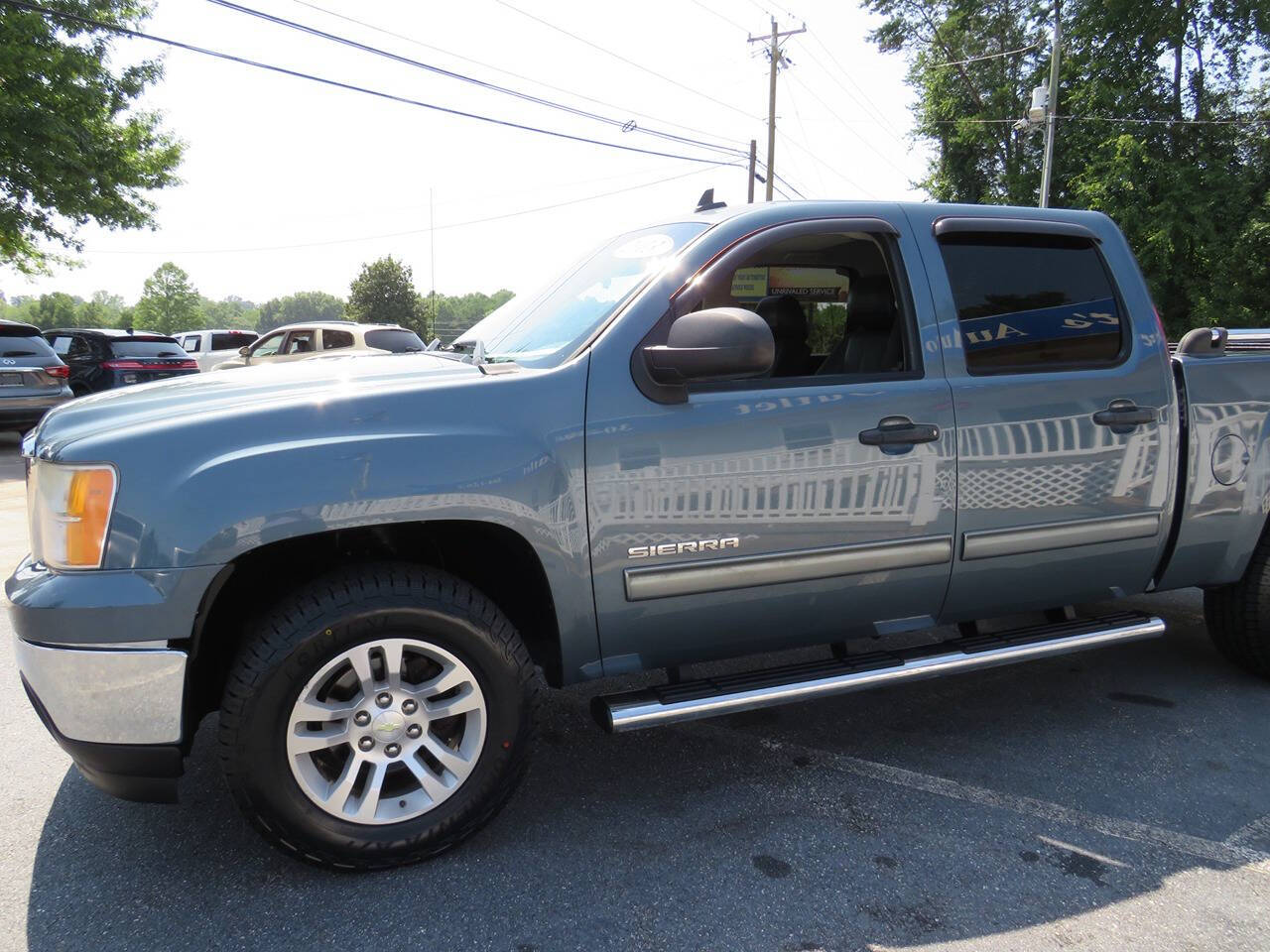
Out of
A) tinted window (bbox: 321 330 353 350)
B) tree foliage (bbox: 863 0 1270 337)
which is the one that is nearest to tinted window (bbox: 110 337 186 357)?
tinted window (bbox: 321 330 353 350)

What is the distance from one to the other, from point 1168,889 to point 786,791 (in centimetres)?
106

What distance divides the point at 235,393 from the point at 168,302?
126970mm

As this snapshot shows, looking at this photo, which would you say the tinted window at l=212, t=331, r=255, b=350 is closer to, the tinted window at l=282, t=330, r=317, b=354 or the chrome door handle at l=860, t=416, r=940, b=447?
the tinted window at l=282, t=330, r=317, b=354

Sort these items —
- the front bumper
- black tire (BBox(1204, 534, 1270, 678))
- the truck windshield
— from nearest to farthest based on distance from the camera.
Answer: the front bumper, the truck windshield, black tire (BBox(1204, 534, 1270, 678))

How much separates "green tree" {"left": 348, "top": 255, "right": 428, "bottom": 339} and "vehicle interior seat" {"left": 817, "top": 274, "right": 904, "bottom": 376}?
59.7 meters

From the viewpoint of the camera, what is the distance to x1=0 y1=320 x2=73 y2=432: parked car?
10.9 meters

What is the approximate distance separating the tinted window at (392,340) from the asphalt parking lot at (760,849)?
29.6 feet

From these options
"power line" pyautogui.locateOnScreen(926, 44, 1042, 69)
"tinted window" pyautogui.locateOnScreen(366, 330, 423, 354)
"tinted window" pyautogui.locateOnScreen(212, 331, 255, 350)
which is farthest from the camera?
"power line" pyautogui.locateOnScreen(926, 44, 1042, 69)

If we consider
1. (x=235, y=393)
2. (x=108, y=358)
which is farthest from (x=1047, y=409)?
(x=108, y=358)

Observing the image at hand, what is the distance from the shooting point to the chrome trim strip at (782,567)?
99.5 inches

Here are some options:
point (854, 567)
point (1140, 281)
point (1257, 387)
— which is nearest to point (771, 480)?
point (854, 567)

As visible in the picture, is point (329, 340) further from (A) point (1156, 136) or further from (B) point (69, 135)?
(A) point (1156, 136)

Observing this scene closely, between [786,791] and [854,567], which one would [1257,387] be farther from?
[786,791]

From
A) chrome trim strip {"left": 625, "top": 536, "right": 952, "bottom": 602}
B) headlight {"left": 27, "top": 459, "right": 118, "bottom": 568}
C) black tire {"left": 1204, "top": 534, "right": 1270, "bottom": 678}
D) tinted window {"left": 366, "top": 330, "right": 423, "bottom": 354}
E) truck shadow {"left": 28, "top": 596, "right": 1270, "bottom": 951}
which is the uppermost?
tinted window {"left": 366, "top": 330, "right": 423, "bottom": 354}
